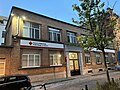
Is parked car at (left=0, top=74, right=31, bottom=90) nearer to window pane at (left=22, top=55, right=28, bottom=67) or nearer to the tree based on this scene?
the tree

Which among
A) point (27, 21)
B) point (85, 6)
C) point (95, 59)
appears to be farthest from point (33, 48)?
point (95, 59)

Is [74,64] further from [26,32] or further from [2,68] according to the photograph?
[2,68]

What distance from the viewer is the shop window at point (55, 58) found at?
20392 millimetres

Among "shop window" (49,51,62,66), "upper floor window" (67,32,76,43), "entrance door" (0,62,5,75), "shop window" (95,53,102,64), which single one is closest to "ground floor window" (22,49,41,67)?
"shop window" (49,51,62,66)

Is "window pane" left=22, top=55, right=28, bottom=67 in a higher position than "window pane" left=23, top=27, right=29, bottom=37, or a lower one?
lower

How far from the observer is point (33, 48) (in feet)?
60.2

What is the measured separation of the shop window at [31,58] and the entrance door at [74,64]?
6407 millimetres

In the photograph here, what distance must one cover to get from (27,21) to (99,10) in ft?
39.2

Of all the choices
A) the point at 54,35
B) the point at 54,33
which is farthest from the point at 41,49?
the point at 54,33

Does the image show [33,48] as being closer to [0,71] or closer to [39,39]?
[39,39]

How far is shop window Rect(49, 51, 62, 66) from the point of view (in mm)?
20392

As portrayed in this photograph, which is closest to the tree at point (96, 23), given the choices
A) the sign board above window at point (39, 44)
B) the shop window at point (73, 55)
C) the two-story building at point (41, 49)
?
the two-story building at point (41, 49)

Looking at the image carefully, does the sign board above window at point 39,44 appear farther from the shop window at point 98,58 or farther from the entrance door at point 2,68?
the shop window at point 98,58

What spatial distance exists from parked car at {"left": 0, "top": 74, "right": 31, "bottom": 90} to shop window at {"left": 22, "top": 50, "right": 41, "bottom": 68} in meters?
6.77
